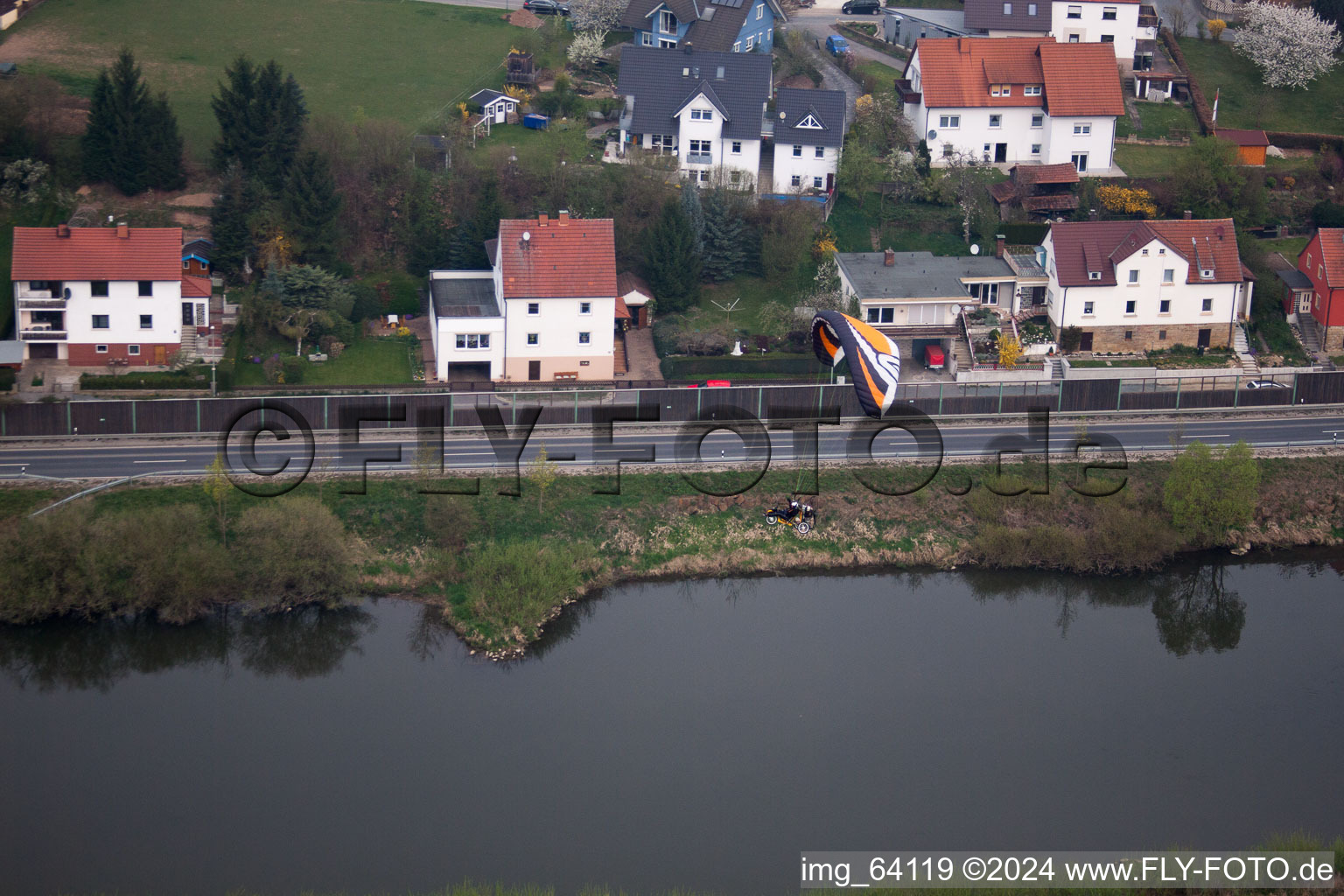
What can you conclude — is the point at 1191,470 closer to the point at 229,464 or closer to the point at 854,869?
the point at 854,869

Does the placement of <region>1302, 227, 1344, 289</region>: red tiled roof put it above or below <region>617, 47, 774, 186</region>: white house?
below

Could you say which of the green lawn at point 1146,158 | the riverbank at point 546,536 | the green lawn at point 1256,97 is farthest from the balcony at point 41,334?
the green lawn at point 1256,97

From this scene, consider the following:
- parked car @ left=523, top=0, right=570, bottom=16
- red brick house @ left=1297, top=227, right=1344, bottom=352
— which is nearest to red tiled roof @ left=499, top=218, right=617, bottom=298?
parked car @ left=523, top=0, right=570, bottom=16

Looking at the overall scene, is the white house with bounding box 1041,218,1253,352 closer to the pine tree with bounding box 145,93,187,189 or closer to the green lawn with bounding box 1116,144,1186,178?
the green lawn with bounding box 1116,144,1186,178

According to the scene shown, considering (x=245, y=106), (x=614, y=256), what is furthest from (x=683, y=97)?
(x=245, y=106)

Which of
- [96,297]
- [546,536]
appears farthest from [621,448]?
[96,297]

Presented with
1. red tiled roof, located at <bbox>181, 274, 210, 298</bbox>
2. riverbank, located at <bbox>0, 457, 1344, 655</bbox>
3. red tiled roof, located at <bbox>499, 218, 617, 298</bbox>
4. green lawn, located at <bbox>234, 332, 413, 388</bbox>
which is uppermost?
red tiled roof, located at <bbox>499, 218, 617, 298</bbox>
